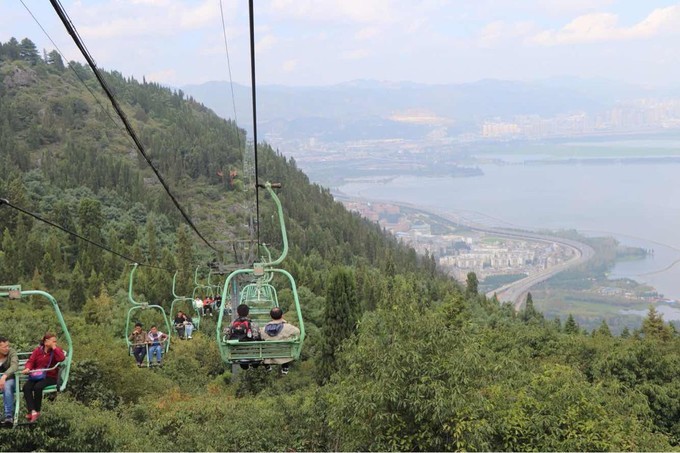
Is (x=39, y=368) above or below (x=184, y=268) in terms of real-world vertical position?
above

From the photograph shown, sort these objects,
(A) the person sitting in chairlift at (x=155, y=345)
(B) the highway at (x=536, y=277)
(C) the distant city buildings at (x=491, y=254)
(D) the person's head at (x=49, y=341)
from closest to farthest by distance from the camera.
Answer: (D) the person's head at (x=49, y=341), (A) the person sitting in chairlift at (x=155, y=345), (B) the highway at (x=536, y=277), (C) the distant city buildings at (x=491, y=254)

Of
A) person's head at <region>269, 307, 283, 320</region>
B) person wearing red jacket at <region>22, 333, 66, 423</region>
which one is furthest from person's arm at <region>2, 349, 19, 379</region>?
person's head at <region>269, 307, 283, 320</region>

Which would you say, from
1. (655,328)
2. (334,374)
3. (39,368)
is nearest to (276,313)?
(39,368)

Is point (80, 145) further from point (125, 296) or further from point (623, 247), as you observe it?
point (623, 247)

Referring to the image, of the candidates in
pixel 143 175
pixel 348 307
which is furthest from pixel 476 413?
pixel 143 175

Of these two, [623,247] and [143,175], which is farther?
[623,247]

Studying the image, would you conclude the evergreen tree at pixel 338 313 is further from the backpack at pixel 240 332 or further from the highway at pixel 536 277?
the highway at pixel 536 277

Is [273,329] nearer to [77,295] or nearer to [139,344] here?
[139,344]

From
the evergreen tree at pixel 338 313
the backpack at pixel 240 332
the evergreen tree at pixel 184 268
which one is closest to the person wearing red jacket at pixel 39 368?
the backpack at pixel 240 332

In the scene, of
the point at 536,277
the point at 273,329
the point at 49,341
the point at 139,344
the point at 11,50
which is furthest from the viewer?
the point at 536,277

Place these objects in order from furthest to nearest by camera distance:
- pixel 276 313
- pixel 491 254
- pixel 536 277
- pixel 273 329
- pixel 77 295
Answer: pixel 491 254 → pixel 536 277 → pixel 77 295 → pixel 273 329 → pixel 276 313

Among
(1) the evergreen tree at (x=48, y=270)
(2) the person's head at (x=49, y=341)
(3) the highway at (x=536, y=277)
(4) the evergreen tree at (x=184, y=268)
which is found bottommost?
(3) the highway at (x=536, y=277)
